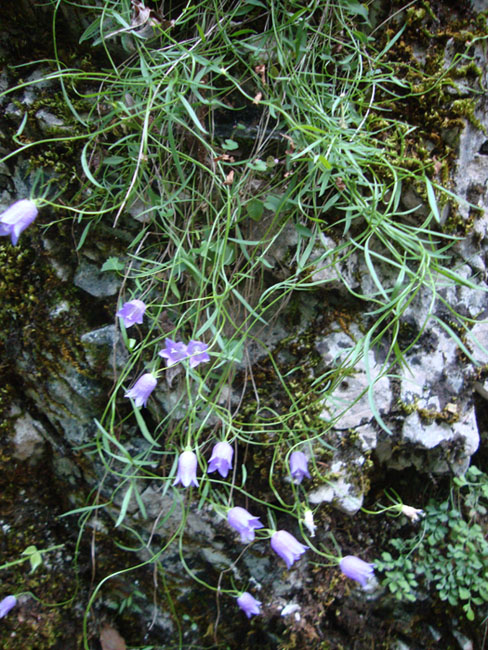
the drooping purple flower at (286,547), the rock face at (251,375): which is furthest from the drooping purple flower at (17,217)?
the drooping purple flower at (286,547)

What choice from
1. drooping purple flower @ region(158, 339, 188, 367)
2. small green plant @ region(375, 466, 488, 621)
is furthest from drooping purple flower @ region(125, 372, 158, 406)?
small green plant @ region(375, 466, 488, 621)

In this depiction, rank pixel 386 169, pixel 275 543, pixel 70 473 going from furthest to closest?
pixel 70 473
pixel 386 169
pixel 275 543

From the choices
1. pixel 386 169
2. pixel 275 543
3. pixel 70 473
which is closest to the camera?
pixel 275 543

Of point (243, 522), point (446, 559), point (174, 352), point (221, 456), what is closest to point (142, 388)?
point (174, 352)

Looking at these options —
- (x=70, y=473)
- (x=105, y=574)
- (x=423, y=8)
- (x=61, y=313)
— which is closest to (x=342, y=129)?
(x=423, y=8)

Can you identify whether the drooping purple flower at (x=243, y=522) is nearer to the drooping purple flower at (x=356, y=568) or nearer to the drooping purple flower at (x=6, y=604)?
the drooping purple flower at (x=356, y=568)

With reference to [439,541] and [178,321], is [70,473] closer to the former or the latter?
[178,321]
